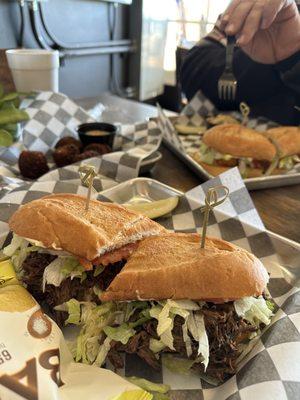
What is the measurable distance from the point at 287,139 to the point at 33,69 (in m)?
1.29

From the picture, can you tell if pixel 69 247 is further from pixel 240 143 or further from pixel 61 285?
pixel 240 143

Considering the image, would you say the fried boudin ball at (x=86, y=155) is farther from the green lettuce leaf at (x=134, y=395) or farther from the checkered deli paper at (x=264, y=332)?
the green lettuce leaf at (x=134, y=395)

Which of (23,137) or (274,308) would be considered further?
(23,137)

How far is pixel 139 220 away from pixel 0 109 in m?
1.08

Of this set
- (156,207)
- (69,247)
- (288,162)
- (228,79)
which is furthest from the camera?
(228,79)

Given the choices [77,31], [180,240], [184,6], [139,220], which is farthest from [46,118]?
[184,6]

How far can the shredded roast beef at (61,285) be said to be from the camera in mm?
907

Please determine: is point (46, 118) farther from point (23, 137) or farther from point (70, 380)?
point (70, 380)

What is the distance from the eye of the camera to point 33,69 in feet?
6.73

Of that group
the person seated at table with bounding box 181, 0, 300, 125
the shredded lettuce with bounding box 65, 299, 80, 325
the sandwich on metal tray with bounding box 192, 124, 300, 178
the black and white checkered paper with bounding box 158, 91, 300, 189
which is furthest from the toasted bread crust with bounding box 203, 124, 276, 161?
the shredded lettuce with bounding box 65, 299, 80, 325

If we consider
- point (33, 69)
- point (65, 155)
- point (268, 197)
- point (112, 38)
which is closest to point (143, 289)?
point (268, 197)

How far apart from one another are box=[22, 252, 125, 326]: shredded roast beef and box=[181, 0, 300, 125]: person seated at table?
4.45 feet

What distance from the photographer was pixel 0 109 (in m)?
1.75

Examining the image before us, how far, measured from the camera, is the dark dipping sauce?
5.69 feet
